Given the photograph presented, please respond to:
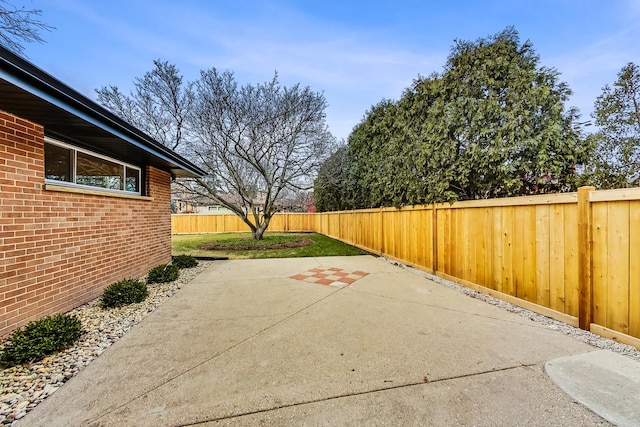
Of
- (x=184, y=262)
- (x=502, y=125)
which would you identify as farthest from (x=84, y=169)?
(x=502, y=125)

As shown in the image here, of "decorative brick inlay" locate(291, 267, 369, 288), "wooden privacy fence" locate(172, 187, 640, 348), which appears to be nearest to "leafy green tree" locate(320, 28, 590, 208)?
"wooden privacy fence" locate(172, 187, 640, 348)

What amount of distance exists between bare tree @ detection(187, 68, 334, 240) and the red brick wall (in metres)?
6.38

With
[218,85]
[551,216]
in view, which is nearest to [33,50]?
[218,85]

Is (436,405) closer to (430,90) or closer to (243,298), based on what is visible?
(243,298)

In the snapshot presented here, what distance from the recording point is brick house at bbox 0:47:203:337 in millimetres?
2988

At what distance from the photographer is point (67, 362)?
257cm

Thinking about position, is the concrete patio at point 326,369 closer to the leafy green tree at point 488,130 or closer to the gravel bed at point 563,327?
the gravel bed at point 563,327

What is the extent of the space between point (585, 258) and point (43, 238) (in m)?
6.67

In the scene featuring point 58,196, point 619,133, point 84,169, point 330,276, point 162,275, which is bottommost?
point 330,276

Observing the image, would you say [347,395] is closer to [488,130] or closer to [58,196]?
[488,130]

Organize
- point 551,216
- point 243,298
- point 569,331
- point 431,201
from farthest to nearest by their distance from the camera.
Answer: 1. point 431,201
2. point 243,298
3. point 551,216
4. point 569,331

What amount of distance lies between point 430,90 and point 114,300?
7156mm

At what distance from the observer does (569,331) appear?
3135mm

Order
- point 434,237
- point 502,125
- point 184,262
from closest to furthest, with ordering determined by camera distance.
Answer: point 502,125, point 434,237, point 184,262
